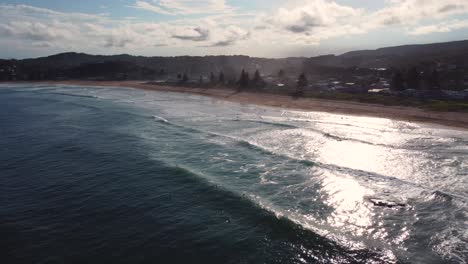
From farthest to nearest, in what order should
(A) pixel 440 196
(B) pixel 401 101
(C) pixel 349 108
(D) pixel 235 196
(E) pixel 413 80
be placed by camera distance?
(E) pixel 413 80 → (B) pixel 401 101 → (C) pixel 349 108 → (D) pixel 235 196 → (A) pixel 440 196

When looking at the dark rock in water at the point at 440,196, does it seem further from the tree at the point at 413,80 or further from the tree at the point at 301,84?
the tree at the point at 413,80

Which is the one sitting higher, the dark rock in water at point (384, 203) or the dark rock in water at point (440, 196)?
the dark rock in water at point (440, 196)

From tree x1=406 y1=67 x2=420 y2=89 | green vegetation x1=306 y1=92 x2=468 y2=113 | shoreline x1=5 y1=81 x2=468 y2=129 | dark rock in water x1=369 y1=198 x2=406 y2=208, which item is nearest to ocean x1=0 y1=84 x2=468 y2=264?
dark rock in water x1=369 y1=198 x2=406 y2=208

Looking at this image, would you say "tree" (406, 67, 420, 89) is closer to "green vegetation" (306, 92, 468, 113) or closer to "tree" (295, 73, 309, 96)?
"green vegetation" (306, 92, 468, 113)

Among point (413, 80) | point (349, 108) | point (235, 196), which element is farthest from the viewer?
point (413, 80)

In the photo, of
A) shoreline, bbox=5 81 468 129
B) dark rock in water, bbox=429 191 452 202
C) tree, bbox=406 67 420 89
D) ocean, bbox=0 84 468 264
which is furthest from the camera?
tree, bbox=406 67 420 89

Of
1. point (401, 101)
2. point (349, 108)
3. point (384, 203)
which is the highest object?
point (401, 101)

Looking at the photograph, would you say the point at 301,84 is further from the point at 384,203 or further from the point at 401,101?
the point at 384,203

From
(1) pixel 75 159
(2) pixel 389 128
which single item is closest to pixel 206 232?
(1) pixel 75 159

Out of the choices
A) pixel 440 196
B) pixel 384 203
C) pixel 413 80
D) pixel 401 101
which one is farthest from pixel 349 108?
pixel 384 203

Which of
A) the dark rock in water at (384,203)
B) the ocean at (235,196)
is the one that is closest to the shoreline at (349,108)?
the ocean at (235,196)
